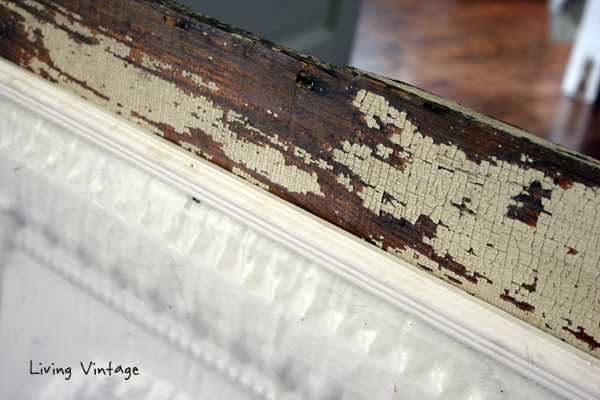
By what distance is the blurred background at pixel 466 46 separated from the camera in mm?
1302

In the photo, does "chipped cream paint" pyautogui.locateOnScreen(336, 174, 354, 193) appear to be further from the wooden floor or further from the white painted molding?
the wooden floor

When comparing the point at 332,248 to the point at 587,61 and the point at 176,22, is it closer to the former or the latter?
the point at 176,22

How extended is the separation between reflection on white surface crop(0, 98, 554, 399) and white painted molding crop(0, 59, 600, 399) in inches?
0.7

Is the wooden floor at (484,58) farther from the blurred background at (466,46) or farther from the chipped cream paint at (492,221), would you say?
the chipped cream paint at (492,221)

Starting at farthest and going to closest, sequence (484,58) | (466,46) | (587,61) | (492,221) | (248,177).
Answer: (466,46) < (484,58) < (587,61) < (248,177) < (492,221)

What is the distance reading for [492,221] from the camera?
36cm

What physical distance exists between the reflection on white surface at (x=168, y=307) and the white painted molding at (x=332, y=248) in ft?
0.06

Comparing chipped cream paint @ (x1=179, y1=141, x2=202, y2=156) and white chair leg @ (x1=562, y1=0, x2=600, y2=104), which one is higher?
white chair leg @ (x1=562, y1=0, x2=600, y2=104)

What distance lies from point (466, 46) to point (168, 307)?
2.73m

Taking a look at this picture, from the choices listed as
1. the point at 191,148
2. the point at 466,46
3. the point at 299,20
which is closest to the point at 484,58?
the point at 466,46

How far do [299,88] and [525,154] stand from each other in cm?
18

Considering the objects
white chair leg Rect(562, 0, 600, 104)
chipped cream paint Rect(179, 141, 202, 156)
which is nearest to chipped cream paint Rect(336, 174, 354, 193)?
chipped cream paint Rect(179, 141, 202, 156)

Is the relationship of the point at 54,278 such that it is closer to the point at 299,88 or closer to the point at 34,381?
the point at 34,381

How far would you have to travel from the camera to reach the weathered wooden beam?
34cm
